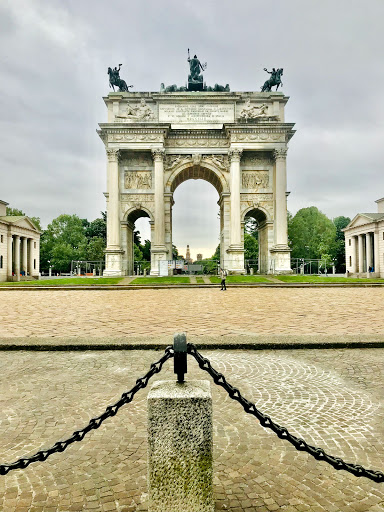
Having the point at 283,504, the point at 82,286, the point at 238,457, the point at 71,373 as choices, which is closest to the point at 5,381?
the point at 71,373

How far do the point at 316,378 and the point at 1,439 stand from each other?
4073 millimetres

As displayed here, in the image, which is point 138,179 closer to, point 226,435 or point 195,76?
point 195,76

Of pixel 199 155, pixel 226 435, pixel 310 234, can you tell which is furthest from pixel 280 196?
pixel 310 234

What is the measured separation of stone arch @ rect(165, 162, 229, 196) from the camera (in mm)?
38000

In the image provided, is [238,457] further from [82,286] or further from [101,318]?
[82,286]

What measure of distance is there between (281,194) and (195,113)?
1340 cm

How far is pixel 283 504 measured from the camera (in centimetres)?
251

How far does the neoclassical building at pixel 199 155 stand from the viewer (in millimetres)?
36469

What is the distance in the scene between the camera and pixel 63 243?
73.5 meters

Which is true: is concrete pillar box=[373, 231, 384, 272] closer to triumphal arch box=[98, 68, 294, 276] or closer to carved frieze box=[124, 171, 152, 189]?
triumphal arch box=[98, 68, 294, 276]

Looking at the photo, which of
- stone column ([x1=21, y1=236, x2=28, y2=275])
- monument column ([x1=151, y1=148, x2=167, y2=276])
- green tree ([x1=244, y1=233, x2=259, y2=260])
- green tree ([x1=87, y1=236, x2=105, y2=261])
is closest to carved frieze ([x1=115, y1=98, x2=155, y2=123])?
monument column ([x1=151, y1=148, x2=167, y2=276])

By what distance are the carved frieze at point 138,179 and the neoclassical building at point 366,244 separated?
→ 3054 centimetres

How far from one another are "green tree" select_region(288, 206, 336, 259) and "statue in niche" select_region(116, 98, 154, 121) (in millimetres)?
42548

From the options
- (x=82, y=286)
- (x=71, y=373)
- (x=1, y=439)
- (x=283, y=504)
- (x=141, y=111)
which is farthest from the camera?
(x=141, y=111)
